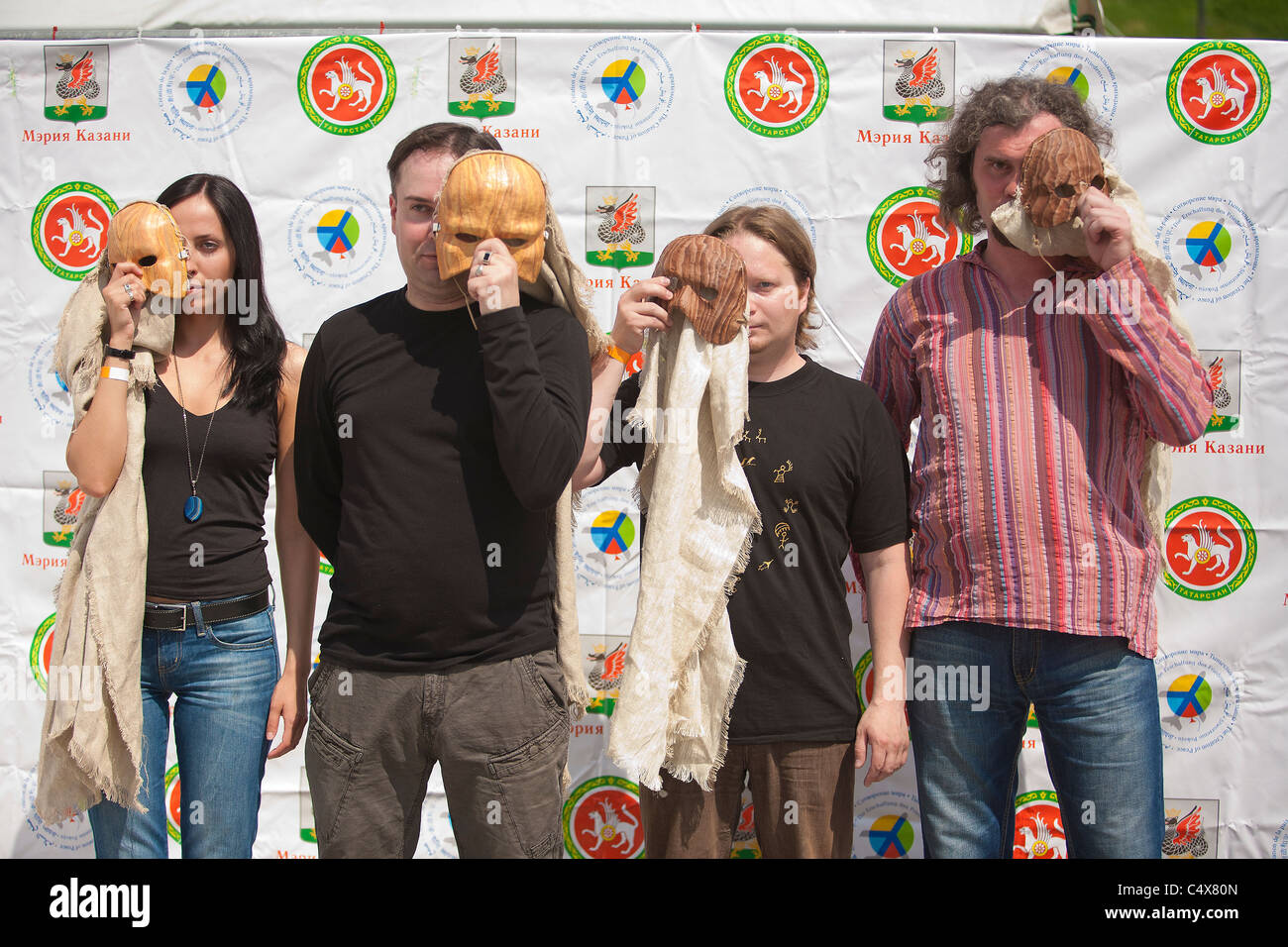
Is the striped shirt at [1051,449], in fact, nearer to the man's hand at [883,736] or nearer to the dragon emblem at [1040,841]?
the man's hand at [883,736]

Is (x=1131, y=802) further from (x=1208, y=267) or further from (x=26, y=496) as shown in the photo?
(x=26, y=496)

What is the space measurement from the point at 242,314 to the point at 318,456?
2.14ft

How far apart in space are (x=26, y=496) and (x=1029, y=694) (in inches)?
131

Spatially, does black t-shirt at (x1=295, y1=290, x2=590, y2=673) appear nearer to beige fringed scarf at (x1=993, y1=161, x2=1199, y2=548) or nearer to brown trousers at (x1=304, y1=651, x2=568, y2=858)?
brown trousers at (x1=304, y1=651, x2=568, y2=858)

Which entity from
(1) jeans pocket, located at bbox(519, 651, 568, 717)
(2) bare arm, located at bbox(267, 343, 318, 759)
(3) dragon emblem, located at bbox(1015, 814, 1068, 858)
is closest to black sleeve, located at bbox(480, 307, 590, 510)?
(1) jeans pocket, located at bbox(519, 651, 568, 717)

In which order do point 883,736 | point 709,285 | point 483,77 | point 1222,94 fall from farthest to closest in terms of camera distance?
point 483,77 → point 1222,94 → point 883,736 → point 709,285

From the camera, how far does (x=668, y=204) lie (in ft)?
10.7

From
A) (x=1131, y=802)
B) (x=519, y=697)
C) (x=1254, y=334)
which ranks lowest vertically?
(x=1131, y=802)

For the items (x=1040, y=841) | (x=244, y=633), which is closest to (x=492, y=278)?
(x=244, y=633)

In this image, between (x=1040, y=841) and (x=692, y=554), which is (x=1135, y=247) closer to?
(x=692, y=554)

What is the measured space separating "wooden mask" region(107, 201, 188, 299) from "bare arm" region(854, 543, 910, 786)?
1813 mm

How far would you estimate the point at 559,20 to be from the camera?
3.23 meters

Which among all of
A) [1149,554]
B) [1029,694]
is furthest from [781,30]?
[1029,694]

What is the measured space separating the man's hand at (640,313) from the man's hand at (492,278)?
0.37 metres
